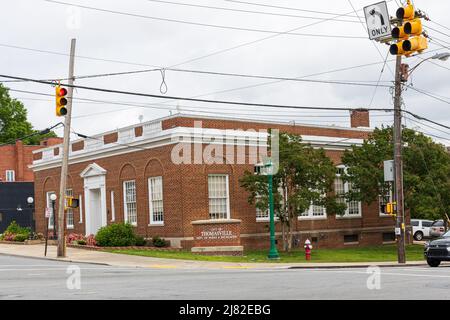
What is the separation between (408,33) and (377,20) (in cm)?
416

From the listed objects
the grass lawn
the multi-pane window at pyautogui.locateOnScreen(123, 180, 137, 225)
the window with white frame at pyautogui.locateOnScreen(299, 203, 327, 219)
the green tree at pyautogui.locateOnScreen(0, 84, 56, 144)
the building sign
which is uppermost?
the green tree at pyautogui.locateOnScreen(0, 84, 56, 144)

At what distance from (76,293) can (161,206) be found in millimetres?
22083

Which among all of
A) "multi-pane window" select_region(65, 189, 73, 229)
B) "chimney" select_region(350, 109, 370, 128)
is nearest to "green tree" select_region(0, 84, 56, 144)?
"multi-pane window" select_region(65, 189, 73, 229)

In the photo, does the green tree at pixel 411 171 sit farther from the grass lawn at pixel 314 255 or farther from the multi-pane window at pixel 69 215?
the multi-pane window at pixel 69 215

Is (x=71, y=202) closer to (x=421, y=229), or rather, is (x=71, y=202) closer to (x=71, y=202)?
(x=71, y=202)

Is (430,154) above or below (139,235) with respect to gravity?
above

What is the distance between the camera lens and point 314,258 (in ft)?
112

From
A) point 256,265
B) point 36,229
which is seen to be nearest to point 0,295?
point 256,265

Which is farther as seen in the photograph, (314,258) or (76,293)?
(314,258)

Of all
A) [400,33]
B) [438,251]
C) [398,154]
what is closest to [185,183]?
[398,154]

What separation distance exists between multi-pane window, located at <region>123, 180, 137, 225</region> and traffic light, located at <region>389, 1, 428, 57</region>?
25127mm

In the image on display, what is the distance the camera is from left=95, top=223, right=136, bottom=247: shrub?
3684 cm

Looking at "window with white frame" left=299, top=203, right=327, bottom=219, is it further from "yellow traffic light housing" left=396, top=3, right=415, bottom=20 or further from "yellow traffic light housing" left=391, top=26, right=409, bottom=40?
"yellow traffic light housing" left=396, top=3, right=415, bottom=20
